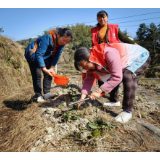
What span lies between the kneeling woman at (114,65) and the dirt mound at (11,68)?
2.65 meters

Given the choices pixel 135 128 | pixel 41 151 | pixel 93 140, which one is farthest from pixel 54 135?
pixel 135 128

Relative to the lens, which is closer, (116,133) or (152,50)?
(116,133)

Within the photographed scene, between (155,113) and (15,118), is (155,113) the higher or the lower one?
the lower one

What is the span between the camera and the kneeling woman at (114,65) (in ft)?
5.44

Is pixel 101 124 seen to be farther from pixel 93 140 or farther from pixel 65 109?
pixel 65 109

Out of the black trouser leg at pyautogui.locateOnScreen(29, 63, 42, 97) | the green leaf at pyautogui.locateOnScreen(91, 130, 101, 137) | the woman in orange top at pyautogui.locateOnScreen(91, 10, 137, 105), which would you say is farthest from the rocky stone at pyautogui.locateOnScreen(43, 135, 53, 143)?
the woman in orange top at pyautogui.locateOnScreen(91, 10, 137, 105)

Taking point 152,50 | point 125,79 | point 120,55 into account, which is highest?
point 120,55

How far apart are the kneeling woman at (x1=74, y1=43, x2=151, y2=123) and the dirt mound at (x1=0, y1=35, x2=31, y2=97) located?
2.65 metres

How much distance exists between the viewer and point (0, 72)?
372cm

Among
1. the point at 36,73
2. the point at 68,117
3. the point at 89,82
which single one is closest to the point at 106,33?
the point at 89,82

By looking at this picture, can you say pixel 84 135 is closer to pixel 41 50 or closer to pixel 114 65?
pixel 114 65

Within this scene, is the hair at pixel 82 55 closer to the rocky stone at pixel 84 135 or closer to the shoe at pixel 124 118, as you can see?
the rocky stone at pixel 84 135

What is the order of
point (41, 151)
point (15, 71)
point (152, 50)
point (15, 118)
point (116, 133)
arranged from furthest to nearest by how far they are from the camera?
point (152, 50), point (15, 71), point (15, 118), point (116, 133), point (41, 151)

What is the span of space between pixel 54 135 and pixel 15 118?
95cm
